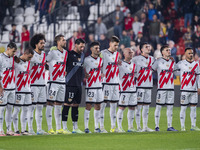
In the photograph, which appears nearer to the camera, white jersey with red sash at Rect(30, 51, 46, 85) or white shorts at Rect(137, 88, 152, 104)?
white jersey with red sash at Rect(30, 51, 46, 85)

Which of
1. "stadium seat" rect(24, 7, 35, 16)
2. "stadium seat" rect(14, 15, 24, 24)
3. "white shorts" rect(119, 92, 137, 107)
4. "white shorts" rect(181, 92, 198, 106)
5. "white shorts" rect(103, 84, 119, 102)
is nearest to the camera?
"white shorts" rect(103, 84, 119, 102)

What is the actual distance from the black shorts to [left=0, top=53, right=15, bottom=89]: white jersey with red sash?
1273 millimetres

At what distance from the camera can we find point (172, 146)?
10.8 metres

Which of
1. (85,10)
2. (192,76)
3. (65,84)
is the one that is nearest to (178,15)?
(85,10)

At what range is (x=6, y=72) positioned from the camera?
40.4 ft

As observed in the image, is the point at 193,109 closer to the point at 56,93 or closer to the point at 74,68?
the point at 74,68

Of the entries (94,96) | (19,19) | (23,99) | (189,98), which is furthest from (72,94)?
(19,19)

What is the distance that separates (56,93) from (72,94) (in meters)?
0.36

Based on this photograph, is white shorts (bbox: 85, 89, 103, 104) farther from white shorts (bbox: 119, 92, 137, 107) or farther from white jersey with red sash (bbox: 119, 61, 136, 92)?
white jersey with red sash (bbox: 119, 61, 136, 92)

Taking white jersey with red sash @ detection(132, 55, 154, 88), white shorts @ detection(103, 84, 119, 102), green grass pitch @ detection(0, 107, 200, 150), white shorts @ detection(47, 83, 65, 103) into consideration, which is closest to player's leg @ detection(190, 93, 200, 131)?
green grass pitch @ detection(0, 107, 200, 150)

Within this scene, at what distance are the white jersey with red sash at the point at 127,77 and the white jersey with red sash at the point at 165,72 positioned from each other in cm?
63

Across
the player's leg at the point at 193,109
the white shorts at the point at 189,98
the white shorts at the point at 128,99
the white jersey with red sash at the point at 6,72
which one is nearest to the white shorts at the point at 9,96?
the white jersey with red sash at the point at 6,72

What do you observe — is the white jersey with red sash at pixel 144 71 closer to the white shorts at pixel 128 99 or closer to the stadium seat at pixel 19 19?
the white shorts at pixel 128 99

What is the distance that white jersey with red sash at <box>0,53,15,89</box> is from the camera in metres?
12.3
